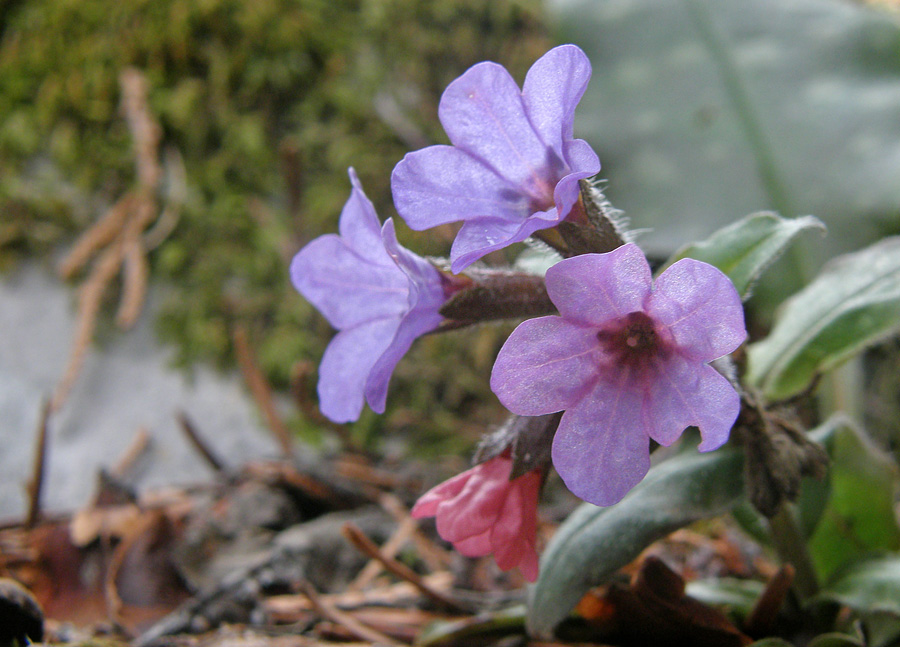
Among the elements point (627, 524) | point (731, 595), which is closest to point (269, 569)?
point (627, 524)

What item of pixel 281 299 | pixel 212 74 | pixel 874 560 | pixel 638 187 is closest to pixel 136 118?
pixel 212 74

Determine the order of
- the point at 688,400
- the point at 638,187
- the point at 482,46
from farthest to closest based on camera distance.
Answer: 1. the point at 482,46
2. the point at 638,187
3. the point at 688,400

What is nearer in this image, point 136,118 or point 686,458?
point 686,458

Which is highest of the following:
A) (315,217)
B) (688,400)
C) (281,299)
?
(315,217)

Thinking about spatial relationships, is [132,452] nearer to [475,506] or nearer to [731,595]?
[475,506]

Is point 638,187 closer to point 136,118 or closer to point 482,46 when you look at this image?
point 482,46

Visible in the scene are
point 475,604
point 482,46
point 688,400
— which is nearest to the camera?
point 688,400

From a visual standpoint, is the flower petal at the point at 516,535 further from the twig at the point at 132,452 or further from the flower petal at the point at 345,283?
the twig at the point at 132,452

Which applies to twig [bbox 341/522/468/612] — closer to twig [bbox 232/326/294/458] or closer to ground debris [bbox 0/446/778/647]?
ground debris [bbox 0/446/778/647]
